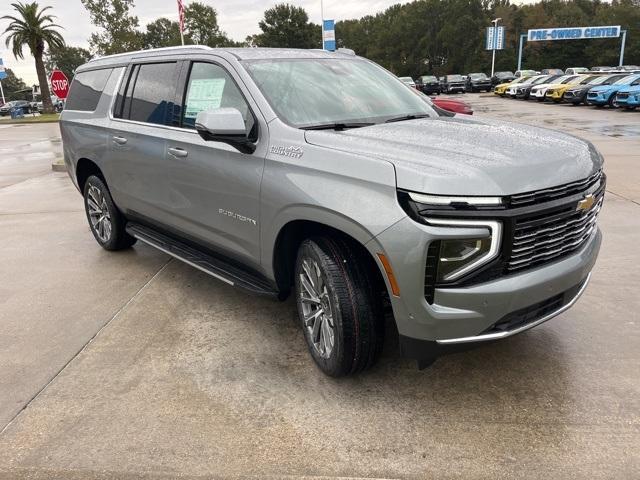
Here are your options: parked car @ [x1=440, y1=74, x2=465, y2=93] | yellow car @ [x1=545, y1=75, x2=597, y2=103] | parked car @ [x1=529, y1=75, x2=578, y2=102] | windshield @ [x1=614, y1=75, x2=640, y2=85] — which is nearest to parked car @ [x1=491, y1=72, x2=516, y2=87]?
parked car @ [x1=440, y1=74, x2=465, y2=93]

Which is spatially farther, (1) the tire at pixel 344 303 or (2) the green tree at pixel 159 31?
(2) the green tree at pixel 159 31

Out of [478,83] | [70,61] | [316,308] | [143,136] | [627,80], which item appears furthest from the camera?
[70,61]

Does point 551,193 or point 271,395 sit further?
point 271,395

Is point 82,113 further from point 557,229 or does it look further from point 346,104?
point 557,229

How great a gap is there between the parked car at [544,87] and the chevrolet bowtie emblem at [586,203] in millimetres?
30739

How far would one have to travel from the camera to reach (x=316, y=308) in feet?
10.5

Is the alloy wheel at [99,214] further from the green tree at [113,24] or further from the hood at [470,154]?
the green tree at [113,24]

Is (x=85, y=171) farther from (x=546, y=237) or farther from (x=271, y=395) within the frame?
(x=546, y=237)

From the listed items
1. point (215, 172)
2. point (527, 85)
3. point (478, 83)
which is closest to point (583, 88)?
point (527, 85)

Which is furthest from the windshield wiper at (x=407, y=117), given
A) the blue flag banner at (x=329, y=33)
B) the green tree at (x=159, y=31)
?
the green tree at (x=159, y=31)

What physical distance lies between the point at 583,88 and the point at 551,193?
2834 cm

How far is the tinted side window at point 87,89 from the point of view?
17.3 feet

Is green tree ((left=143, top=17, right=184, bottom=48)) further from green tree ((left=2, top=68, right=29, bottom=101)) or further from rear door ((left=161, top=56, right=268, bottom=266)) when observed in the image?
rear door ((left=161, top=56, right=268, bottom=266))

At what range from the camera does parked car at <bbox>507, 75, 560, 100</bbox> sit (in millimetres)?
33469
